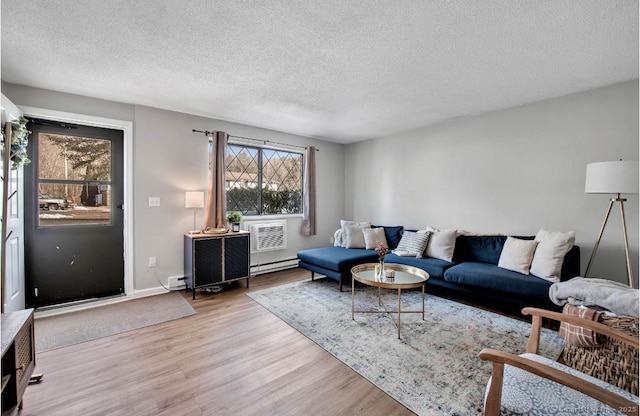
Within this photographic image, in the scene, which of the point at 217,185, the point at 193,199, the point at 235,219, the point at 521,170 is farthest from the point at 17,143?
the point at 521,170

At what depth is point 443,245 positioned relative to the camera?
3.63m

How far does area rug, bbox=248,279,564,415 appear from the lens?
1.77 meters

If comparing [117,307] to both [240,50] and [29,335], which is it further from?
[240,50]

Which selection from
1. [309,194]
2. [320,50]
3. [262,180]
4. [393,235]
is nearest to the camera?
[320,50]

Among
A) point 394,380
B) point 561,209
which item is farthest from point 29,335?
point 561,209

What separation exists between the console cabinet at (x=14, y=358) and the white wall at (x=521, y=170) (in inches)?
176

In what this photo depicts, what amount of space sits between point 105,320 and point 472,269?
3.91m

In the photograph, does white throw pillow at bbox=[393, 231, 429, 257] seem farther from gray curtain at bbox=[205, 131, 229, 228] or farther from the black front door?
the black front door

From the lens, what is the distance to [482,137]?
12.5 ft

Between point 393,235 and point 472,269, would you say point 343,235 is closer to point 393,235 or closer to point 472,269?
point 393,235

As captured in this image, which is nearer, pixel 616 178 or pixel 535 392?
pixel 535 392

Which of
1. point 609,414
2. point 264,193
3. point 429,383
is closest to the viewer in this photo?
point 609,414

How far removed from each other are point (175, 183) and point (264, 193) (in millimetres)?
1408

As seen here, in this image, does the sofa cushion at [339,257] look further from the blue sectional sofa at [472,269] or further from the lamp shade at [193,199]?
the lamp shade at [193,199]
